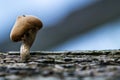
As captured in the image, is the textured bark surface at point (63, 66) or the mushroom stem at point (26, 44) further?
the mushroom stem at point (26, 44)

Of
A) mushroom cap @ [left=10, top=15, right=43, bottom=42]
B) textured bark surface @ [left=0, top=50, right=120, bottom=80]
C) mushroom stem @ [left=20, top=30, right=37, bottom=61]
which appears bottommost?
textured bark surface @ [left=0, top=50, right=120, bottom=80]

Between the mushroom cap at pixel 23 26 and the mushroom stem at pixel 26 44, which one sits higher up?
the mushroom cap at pixel 23 26

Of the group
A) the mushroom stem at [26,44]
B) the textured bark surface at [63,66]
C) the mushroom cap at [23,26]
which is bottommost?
the textured bark surface at [63,66]

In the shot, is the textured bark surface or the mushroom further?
the mushroom

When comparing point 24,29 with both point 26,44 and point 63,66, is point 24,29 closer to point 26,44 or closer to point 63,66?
point 26,44

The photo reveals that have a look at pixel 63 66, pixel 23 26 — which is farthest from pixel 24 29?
pixel 63 66

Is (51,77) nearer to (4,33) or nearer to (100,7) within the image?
(100,7)
